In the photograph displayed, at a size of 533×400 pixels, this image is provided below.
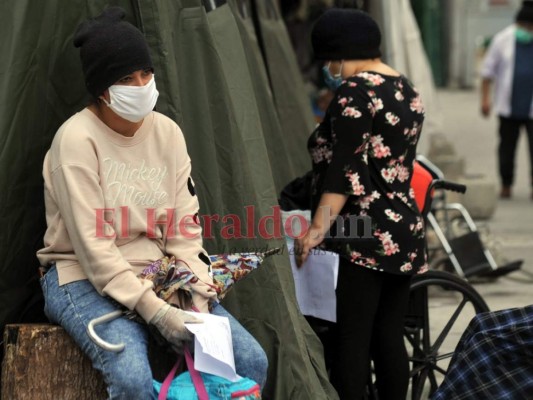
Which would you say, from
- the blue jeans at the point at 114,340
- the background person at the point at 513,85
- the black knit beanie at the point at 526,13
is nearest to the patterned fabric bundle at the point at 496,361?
the blue jeans at the point at 114,340

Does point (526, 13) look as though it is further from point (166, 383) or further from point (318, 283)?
point (166, 383)

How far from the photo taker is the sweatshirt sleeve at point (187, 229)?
3.96 m

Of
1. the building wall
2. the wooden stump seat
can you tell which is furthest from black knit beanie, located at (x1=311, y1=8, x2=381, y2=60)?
the building wall

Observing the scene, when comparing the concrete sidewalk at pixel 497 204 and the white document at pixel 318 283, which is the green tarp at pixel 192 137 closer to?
the white document at pixel 318 283

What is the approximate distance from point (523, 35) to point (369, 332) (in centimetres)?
657

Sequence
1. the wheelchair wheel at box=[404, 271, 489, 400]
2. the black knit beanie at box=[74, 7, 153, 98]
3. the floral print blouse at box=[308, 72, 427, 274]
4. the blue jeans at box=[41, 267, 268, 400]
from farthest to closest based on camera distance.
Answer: the wheelchair wheel at box=[404, 271, 489, 400] → the floral print blouse at box=[308, 72, 427, 274] → the black knit beanie at box=[74, 7, 153, 98] → the blue jeans at box=[41, 267, 268, 400]

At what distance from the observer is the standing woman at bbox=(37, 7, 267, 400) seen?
3.70 m

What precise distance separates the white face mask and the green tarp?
1.62 ft

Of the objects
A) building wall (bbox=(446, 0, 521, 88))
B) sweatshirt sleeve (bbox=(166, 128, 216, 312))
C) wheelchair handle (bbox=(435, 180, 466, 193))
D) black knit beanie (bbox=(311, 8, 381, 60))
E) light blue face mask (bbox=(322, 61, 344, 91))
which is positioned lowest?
building wall (bbox=(446, 0, 521, 88))

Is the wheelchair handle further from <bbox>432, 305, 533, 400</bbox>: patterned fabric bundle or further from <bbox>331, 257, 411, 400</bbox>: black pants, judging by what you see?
<bbox>432, 305, 533, 400</bbox>: patterned fabric bundle

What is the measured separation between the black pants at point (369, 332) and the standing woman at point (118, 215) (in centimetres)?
71

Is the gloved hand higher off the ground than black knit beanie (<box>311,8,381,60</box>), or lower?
Answer: lower

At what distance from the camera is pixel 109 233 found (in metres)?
3.77

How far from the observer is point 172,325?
3682 millimetres
